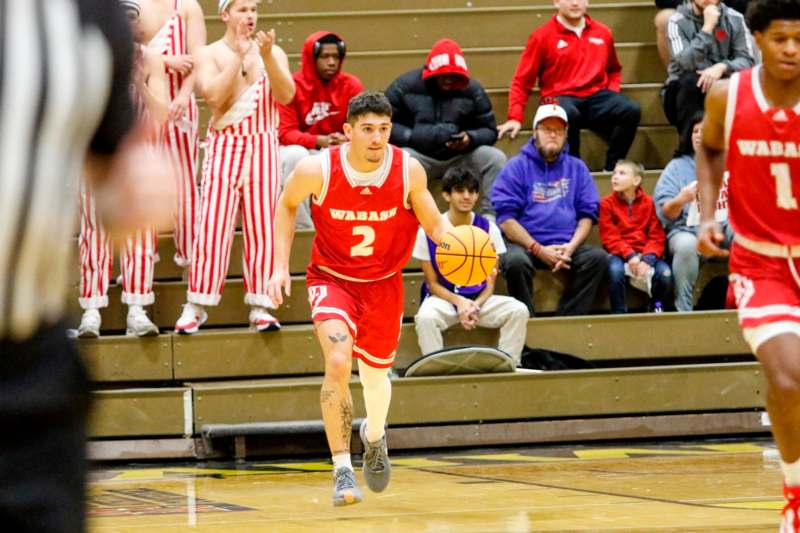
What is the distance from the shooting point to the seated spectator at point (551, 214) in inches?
400

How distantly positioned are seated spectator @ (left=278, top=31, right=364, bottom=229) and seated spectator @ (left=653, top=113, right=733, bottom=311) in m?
2.54

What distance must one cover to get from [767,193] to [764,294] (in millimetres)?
385

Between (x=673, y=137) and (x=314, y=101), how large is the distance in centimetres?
341

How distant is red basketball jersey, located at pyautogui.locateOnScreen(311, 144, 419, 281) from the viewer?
7.28 meters

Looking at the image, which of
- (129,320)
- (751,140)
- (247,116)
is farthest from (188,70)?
(751,140)

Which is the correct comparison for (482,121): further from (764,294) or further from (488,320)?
(764,294)

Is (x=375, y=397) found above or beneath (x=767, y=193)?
beneath

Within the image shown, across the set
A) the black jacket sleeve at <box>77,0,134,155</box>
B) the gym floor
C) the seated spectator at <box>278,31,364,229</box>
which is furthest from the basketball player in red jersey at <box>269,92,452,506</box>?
the black jacket sleeve at <box>77,0,134,155</box>

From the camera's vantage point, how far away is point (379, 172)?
7297mm

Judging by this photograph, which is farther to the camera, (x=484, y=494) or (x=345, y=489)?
(x=484, y=494)

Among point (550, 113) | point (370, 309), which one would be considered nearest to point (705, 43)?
point (550, 113)

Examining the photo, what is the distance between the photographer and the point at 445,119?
1075 centimetres

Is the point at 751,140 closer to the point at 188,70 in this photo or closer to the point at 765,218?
the point at 765,218

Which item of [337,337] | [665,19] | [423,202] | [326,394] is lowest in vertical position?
[326,394]
